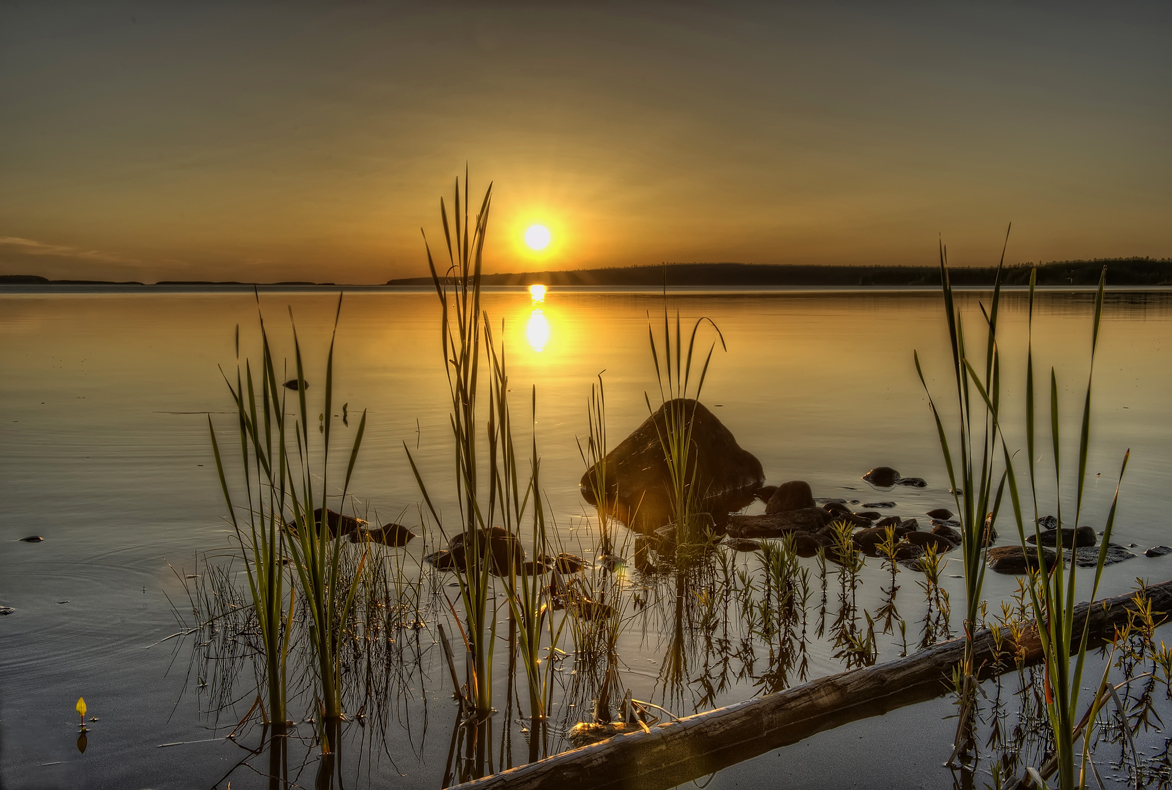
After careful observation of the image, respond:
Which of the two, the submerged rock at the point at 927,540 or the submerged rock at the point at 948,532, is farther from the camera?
the submerged rock at the point at 948,532

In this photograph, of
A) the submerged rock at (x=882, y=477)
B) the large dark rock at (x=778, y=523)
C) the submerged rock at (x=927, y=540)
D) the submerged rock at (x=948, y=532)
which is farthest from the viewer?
the submerged rock at (x=882, y=477)

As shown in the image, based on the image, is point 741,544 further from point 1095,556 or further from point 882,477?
point 882,477

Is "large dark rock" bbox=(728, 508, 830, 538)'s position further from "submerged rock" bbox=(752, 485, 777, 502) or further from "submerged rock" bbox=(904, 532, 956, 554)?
"submerged rock" bbox=(752, 485, 777, 502)

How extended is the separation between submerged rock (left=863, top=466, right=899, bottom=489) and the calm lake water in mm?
170

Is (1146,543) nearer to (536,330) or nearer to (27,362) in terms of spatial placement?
(27,362)

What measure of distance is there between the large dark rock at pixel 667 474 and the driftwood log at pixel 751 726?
12.3ft

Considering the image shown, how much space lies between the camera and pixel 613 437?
37.1ft

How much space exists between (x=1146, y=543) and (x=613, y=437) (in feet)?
21.3

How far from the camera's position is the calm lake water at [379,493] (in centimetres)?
335

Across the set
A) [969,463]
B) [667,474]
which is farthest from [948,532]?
[969,463]

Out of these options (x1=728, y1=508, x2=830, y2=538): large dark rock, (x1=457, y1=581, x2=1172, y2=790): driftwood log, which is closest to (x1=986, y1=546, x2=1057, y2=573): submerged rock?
(x1=728, y1=508, x2=830, y2=538): large dark rock

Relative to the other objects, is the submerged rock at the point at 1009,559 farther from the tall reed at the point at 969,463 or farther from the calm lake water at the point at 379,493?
the tall reed at the point at 969,463

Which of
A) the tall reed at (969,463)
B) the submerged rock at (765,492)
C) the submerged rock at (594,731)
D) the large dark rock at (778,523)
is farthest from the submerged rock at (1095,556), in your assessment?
the submerged rock at (594,731)

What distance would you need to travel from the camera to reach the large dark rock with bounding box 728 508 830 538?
6.52 m
